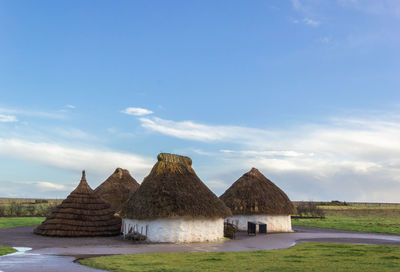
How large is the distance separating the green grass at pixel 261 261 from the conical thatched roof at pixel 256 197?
13.7m

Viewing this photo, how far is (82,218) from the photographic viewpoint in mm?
27000

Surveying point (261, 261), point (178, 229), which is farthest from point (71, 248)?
point (261, 261)

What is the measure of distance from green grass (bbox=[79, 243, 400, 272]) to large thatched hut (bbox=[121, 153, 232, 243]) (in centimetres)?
509

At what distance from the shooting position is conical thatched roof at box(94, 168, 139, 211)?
1380 inches

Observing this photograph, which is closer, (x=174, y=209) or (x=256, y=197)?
(x=174, y=209)

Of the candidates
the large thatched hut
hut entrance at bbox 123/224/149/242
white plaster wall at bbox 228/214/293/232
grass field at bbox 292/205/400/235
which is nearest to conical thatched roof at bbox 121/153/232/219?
the large thatched hut

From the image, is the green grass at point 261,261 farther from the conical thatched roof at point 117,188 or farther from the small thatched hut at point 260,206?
the conical thatched roof at point 117,188

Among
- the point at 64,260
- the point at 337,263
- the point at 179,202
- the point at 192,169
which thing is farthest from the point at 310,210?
the point at 64,260

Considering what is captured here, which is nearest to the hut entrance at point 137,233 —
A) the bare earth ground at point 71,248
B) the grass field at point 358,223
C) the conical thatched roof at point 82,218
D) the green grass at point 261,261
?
the bare earth ground at point 71,248

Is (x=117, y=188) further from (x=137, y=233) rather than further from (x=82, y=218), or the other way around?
(x=137, y=233)

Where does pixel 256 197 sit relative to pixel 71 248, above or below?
above

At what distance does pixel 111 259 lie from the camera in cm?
1648

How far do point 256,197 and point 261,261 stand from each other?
743 inches

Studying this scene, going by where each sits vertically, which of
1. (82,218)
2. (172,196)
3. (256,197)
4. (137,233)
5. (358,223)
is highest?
(256,197)
